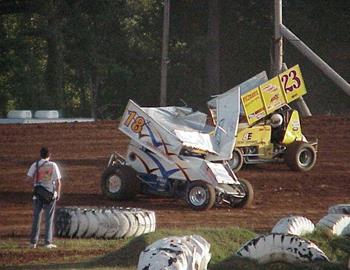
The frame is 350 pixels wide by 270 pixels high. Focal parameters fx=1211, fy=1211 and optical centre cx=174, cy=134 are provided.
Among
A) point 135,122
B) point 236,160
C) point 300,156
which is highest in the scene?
point 135,122

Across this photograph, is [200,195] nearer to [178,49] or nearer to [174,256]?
[174,256]

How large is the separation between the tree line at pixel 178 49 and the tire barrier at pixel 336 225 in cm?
3237

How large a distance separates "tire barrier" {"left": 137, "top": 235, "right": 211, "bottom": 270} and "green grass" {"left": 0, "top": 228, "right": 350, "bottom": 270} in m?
1.43

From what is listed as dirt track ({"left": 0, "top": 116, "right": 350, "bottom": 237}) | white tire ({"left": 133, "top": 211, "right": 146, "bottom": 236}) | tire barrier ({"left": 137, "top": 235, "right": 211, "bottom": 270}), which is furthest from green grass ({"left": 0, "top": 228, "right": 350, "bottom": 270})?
dirt track ({"left": 0, "top": 116, "right": 350, "bottom": 237})

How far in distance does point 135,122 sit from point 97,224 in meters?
5.32

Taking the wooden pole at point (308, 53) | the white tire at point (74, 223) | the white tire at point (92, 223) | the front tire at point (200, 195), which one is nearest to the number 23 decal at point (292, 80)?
the wooden pole at point (308, 53)

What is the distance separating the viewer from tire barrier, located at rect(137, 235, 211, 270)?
11.1 metres

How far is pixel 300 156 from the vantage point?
29344 mm

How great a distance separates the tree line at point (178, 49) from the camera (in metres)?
49.2

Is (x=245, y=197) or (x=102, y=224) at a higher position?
(x=245, y=197)

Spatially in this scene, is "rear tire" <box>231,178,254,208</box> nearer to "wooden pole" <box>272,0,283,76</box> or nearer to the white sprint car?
the white sprint car

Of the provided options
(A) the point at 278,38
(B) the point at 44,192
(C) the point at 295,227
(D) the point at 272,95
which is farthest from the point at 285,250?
(A) the point at 278,38

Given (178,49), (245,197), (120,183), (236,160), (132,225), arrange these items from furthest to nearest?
1. (178,49)
2. (236,160)
3. (120,183)
4. (245,197)
5. (132,225)

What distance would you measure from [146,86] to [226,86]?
3.42 meters
